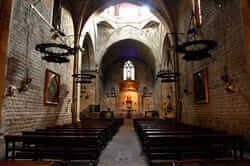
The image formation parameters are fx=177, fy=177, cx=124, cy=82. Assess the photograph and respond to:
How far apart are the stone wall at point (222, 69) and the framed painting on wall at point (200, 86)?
0.21 meters

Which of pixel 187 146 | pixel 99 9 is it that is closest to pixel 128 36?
pixel 99 9

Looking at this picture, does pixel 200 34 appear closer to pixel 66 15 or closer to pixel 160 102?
pixel 66 15

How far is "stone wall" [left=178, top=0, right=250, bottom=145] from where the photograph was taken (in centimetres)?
541

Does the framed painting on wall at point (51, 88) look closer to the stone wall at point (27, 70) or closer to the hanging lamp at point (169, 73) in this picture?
the stone wall at point (27, 70)

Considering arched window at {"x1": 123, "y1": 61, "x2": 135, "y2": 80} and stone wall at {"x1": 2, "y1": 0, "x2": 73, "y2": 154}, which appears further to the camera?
arched window at {"x1": 123, "y1": 61, "x2": 135, "y2": 80}

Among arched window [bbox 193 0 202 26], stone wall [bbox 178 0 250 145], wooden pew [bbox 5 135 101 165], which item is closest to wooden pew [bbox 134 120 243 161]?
stone wall [bbox 178 0 250 145]

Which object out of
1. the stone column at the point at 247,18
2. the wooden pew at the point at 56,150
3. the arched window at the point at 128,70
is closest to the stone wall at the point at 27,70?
the wooden pew at the point at 56,150

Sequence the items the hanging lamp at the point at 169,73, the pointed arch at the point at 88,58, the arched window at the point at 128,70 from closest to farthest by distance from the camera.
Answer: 1. the hanging lamp at the point at 169,73
2. the pointed arch at the point at 88,58
3. the arched window at the point at 128,70

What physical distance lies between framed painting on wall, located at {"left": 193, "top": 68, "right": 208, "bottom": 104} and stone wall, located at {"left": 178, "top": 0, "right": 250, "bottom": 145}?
215 mm

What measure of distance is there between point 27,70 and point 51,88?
215 cm

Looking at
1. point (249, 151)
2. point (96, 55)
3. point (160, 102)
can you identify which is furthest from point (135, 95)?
point (249, 151)

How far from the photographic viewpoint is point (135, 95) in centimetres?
2458

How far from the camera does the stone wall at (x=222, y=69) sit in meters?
5.41

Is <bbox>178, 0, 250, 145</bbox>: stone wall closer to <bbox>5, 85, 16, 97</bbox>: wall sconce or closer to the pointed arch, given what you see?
<bbox>5, 85, 16, 97</bbox>: wall sconce
